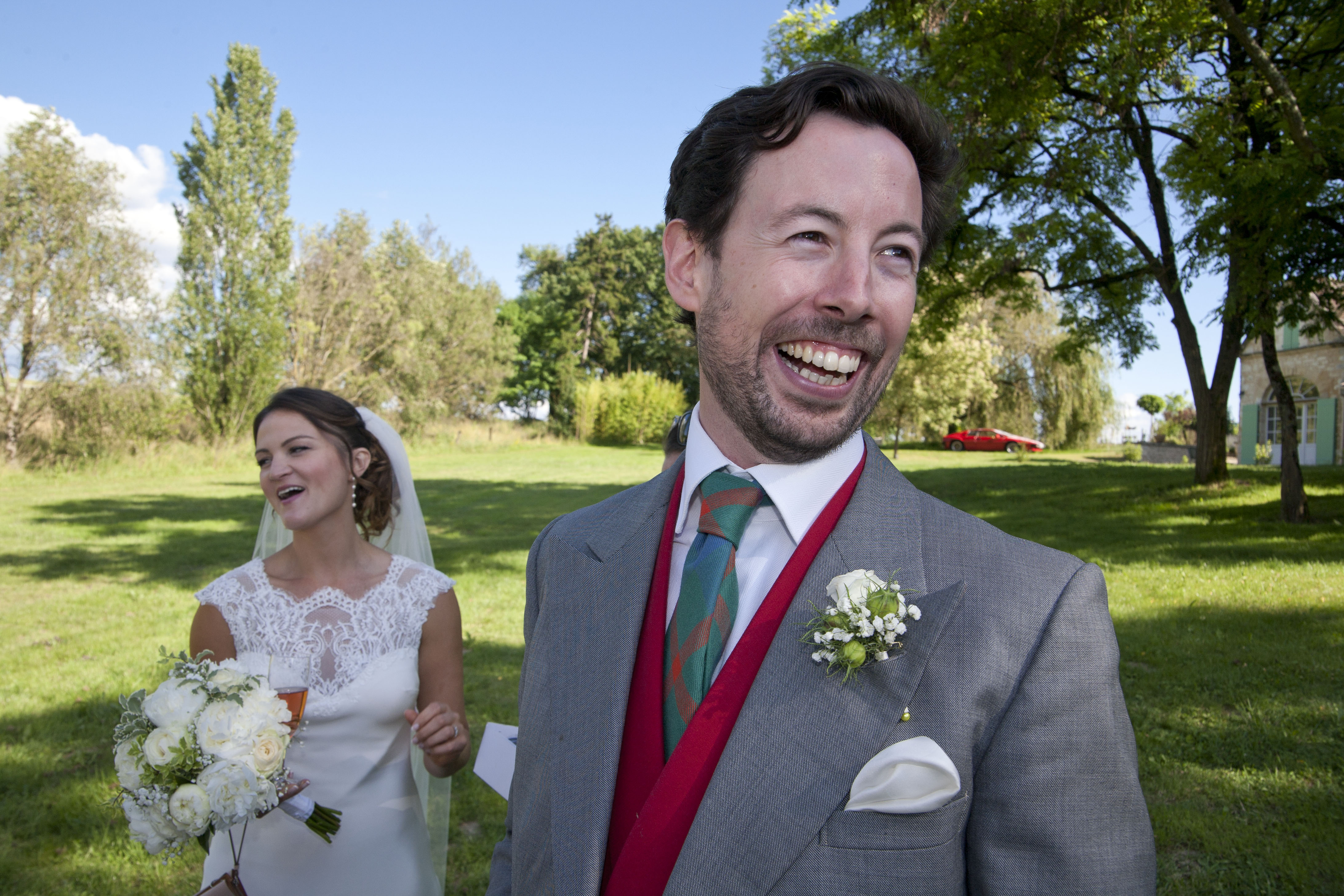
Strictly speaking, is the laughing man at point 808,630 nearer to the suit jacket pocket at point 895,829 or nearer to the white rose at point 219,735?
the suit jacket pocket at point 895,829

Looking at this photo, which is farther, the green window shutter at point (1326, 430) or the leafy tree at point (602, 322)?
the leafy tree at point (602, 322)

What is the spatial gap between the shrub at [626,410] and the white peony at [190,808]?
158ft

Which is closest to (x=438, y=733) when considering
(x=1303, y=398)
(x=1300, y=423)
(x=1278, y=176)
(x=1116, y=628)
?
(x=1116, y=628)

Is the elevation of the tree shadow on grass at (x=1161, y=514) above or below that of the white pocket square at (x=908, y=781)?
below

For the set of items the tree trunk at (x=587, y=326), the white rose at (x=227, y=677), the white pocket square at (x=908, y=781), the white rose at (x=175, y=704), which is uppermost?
the tree trunk at (x=587, y=326)

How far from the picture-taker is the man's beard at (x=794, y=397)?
1.62m

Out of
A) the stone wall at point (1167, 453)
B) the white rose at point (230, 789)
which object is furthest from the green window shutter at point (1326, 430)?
the white rose at point (230, 789)

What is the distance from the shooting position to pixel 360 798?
3217 millimetres

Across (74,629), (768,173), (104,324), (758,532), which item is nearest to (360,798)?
(758,532)

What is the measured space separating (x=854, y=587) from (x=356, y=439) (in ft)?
10.4

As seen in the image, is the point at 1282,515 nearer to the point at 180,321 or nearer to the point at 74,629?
the point at 74,629

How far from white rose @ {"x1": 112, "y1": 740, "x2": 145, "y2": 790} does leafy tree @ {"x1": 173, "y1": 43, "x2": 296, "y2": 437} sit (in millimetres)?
31001

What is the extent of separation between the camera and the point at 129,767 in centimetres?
227

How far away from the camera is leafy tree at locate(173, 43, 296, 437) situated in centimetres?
2964
